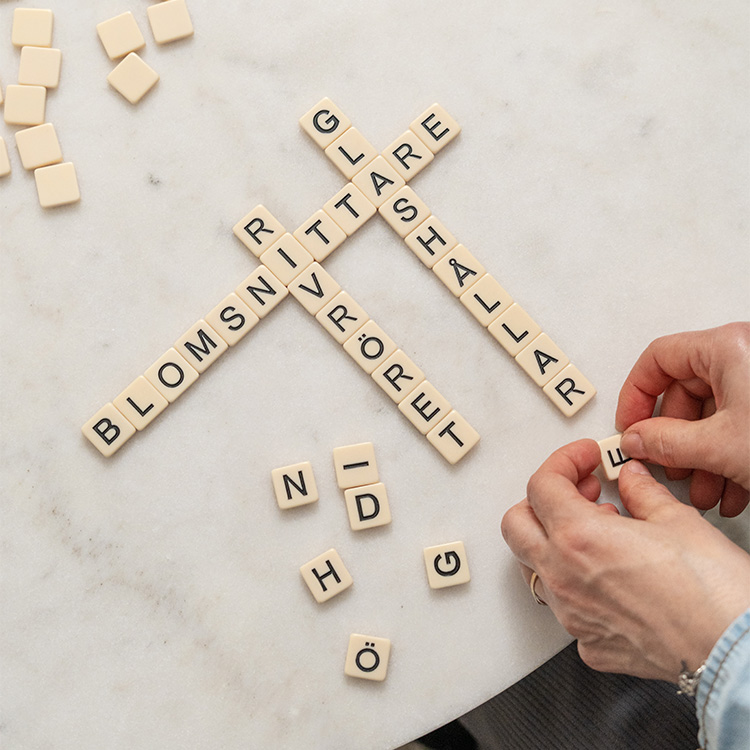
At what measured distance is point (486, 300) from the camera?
42.4 inches

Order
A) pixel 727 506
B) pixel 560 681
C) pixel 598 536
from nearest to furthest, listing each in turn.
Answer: pixel 598 536
pixel 727 506
pixel 560 681

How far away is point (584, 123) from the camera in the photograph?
1.10 m

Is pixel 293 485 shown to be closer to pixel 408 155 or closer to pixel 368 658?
pixel 368 658

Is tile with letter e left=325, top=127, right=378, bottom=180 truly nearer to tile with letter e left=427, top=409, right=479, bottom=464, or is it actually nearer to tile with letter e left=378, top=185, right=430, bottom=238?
tile with letter e left=378, top=185, right=430, bottom=238

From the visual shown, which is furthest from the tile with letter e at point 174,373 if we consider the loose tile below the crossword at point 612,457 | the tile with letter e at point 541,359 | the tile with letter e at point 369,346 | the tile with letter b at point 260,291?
the loose tile below the crossword at point 612,457

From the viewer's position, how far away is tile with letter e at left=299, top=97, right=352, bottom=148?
3.56 ft

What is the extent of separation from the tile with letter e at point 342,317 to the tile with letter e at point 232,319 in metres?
0.11

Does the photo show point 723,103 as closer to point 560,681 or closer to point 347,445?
point 347,445

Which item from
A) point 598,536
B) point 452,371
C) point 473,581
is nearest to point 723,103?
point 452,371

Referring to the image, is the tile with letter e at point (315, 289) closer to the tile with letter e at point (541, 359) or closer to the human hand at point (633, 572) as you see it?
the tile with letter e at point (541, 359)

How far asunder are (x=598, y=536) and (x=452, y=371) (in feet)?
1.12

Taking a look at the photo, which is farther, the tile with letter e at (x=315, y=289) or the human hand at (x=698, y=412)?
the tile with letter e at (x=315, y=289)

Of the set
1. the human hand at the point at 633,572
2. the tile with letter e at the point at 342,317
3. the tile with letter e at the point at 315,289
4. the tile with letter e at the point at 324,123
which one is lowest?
the human hand at the point at 633,572

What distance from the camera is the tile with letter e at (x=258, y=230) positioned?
1.08m
